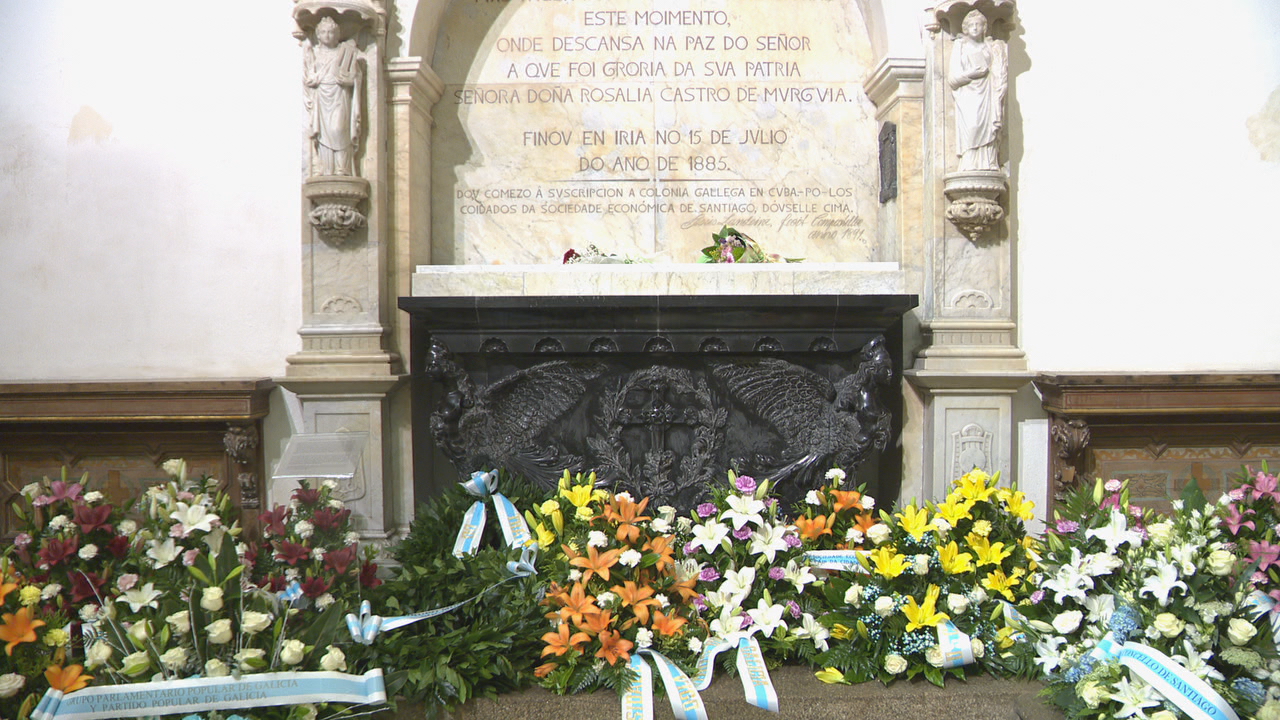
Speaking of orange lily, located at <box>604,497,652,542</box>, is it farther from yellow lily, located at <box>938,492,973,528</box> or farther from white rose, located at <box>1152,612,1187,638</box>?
white rose, located at <box>1152,612,1187,638</box>

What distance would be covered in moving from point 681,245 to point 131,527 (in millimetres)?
3014

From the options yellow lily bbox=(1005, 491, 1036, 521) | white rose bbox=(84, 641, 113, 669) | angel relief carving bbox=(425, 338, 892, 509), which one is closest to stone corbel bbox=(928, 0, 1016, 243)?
angel relief carving bbox=(425, 338, 892, 509)

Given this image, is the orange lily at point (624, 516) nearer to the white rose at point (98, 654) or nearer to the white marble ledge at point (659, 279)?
the white rose at point (98, 654)

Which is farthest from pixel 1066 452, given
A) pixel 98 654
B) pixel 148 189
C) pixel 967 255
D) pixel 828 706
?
pixel 148 189

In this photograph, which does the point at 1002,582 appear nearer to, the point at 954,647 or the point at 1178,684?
the point at 954,647

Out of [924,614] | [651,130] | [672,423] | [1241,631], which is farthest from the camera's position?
[651,130]

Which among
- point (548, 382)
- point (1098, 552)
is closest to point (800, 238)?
point (548, 382)

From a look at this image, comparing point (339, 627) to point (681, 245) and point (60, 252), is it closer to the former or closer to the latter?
point (681, 245)

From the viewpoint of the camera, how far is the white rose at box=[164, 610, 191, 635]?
1935 mm

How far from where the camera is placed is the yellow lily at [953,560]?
247 centimetres

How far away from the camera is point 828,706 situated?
225cm

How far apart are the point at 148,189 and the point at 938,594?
4161 mm

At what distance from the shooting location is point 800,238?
4699mm

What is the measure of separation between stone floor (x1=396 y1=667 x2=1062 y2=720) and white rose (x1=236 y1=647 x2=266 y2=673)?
0.42m
